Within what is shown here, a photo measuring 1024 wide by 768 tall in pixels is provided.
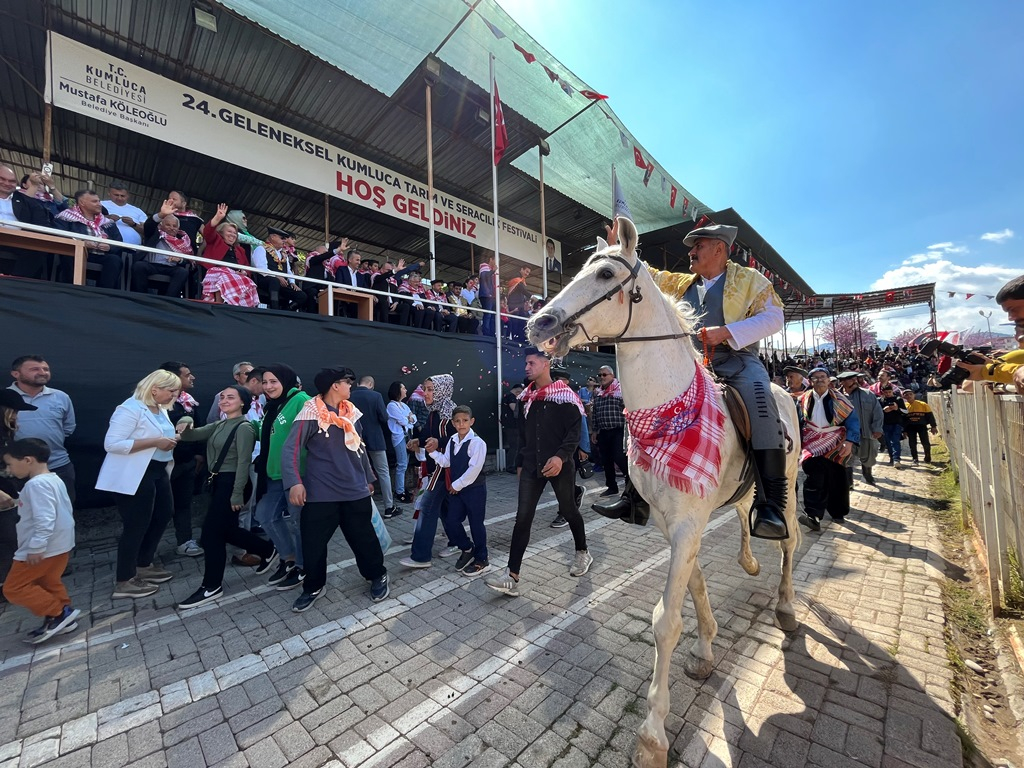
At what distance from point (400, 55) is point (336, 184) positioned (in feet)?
12.6

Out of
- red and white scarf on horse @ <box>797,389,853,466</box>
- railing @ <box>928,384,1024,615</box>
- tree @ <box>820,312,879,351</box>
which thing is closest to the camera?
railing @ <box>928,384,1024,615</box>

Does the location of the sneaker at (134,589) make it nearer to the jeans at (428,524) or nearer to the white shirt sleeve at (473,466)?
the jeans at (428,524)

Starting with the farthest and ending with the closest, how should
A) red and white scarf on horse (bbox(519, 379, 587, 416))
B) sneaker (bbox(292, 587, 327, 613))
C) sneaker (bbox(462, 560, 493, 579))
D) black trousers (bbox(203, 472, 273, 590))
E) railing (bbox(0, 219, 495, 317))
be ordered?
railing (bbox(0, 219, 495, 317))
red and white scarf on horse (bbox(519, 379, 587, 416))
sneaker (bbox(462, 560, 493, 579))
black trousers (bbox(203, 472, 273, 590))
sneaker (bbox(292, 587, 327, 613))

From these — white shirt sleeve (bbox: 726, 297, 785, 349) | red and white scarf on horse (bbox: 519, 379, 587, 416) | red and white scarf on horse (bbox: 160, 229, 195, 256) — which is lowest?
red and white scarf on horse (bbox: 519, 379, 587, 416)

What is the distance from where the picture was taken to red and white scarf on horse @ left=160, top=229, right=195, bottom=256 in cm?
632

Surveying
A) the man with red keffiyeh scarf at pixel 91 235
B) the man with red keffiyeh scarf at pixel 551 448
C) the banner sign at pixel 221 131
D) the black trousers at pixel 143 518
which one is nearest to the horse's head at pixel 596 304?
the man with red keffiyeh scarf at pixel 551 448

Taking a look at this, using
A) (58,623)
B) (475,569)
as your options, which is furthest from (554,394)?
(58,623)

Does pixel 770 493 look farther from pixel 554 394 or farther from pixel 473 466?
pixel 473 466

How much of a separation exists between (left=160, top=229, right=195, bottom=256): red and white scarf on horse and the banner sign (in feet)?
13.5

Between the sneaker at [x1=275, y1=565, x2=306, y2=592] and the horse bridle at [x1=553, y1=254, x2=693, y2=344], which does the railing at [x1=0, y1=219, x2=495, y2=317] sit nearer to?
the sneaker at [x1=275, y1=565, x2=306, y2=592]

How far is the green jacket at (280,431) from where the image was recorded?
4176 mm

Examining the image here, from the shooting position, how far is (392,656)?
3051mm

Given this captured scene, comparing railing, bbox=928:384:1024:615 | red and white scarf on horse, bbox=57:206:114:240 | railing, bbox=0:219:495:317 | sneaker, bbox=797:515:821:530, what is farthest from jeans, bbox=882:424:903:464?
red and white scarf on horse, bbox=57:206:114:240

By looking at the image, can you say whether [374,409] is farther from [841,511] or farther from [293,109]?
[293,109]
